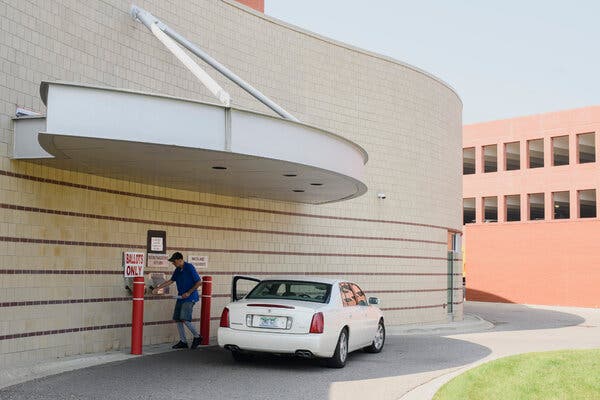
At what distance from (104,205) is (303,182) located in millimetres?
3503

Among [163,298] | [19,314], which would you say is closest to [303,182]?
[163,298]

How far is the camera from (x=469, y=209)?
5028 centimetres

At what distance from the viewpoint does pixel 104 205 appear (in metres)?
13.1

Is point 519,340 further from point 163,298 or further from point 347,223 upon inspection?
point 163,298

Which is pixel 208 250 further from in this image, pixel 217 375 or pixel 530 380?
pixel 530 380

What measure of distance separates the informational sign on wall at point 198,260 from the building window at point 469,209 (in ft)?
113

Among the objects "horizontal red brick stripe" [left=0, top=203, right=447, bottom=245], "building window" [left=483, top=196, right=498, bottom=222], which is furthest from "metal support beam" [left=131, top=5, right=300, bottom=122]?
"building window" [left=483, top=196, right=498, bottom=222]

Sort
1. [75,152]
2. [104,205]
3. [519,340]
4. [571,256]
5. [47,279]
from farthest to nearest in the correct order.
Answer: [571,256]
[519,340]
[104,205]
[47,279]
[75,152]

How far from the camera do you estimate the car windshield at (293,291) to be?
12.2 m

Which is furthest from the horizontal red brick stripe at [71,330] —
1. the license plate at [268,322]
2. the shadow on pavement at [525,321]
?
the shadow on pavement at [525,321]

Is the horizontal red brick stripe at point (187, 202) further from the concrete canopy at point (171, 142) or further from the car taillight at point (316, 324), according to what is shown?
the car taillight at point (316, 324)

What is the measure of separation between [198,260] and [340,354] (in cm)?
446

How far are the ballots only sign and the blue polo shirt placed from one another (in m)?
0.60

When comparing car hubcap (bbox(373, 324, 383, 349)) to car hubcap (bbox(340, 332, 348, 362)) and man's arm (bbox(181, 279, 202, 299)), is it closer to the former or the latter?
car hubcap (bbox(340, 332, 348, 362))
